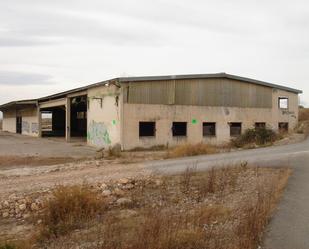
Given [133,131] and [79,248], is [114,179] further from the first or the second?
[133,131]

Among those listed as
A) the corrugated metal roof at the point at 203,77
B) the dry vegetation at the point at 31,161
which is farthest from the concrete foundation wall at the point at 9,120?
the dry vegetation at the point at 31,161

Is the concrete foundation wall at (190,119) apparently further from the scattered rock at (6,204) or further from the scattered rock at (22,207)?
the scattered rock at (22,207)

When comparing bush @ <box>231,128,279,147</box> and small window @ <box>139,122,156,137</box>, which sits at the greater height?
small window @ <box>139,122,156,137</box>

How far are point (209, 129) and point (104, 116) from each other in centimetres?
770

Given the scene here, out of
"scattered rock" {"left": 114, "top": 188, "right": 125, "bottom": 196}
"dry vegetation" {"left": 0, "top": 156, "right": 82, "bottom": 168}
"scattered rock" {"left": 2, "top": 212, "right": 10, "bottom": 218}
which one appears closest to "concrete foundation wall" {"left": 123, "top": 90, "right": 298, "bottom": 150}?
"dry vegetation" {"left": 0, "top": 156, "right": 82, "bottom": 168}

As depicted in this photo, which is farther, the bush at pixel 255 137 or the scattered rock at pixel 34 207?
the bush at pixel 255 137

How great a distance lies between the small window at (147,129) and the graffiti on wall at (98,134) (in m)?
2.35

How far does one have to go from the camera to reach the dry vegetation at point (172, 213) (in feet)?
21.4

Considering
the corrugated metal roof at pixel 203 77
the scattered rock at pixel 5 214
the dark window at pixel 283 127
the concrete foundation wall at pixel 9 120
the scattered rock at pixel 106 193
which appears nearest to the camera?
the scattered rock at pixel 5 214

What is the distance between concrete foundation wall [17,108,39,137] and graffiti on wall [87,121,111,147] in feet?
57.2

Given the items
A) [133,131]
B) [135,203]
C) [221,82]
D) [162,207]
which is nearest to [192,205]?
[162,207]

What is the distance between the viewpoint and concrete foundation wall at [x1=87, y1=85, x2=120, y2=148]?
27172 millimetres

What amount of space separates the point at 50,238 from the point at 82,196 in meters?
1.82

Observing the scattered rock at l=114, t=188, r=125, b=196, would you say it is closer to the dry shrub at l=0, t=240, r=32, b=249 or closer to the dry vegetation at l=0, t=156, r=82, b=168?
the dry shrub at l=0, t=240, r=32, b=249
